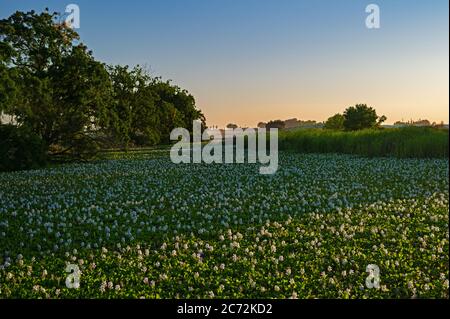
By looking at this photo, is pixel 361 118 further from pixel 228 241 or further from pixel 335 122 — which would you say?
pixel 228 241

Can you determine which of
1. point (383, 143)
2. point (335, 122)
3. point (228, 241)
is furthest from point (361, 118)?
point (228, 241)

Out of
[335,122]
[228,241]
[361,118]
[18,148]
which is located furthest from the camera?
[335,122]

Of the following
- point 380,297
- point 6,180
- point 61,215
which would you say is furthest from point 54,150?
point 380,297

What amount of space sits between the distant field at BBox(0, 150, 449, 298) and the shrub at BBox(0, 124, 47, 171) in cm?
915

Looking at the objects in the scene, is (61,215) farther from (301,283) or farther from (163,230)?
(301,283)

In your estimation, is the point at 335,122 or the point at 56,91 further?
the point at 335,122

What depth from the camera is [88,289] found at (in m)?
4.95

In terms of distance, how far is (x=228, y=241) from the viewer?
273 inches

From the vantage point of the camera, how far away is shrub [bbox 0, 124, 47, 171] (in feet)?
68.3

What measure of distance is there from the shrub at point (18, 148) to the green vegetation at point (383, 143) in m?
18.5

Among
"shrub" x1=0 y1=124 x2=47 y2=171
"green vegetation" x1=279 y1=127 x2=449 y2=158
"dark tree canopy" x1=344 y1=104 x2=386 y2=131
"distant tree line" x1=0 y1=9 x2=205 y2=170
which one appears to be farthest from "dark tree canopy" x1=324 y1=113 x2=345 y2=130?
"shrub" x1=0 y1=124 x2=47 y2=171

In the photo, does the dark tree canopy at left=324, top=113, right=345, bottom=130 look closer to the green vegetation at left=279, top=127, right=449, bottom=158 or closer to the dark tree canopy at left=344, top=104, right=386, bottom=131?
the dark tree canopy at left=344, top=104, right=386, bottom=131

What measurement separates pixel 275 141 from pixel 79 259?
113 feet

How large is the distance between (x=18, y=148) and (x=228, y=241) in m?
17.8
